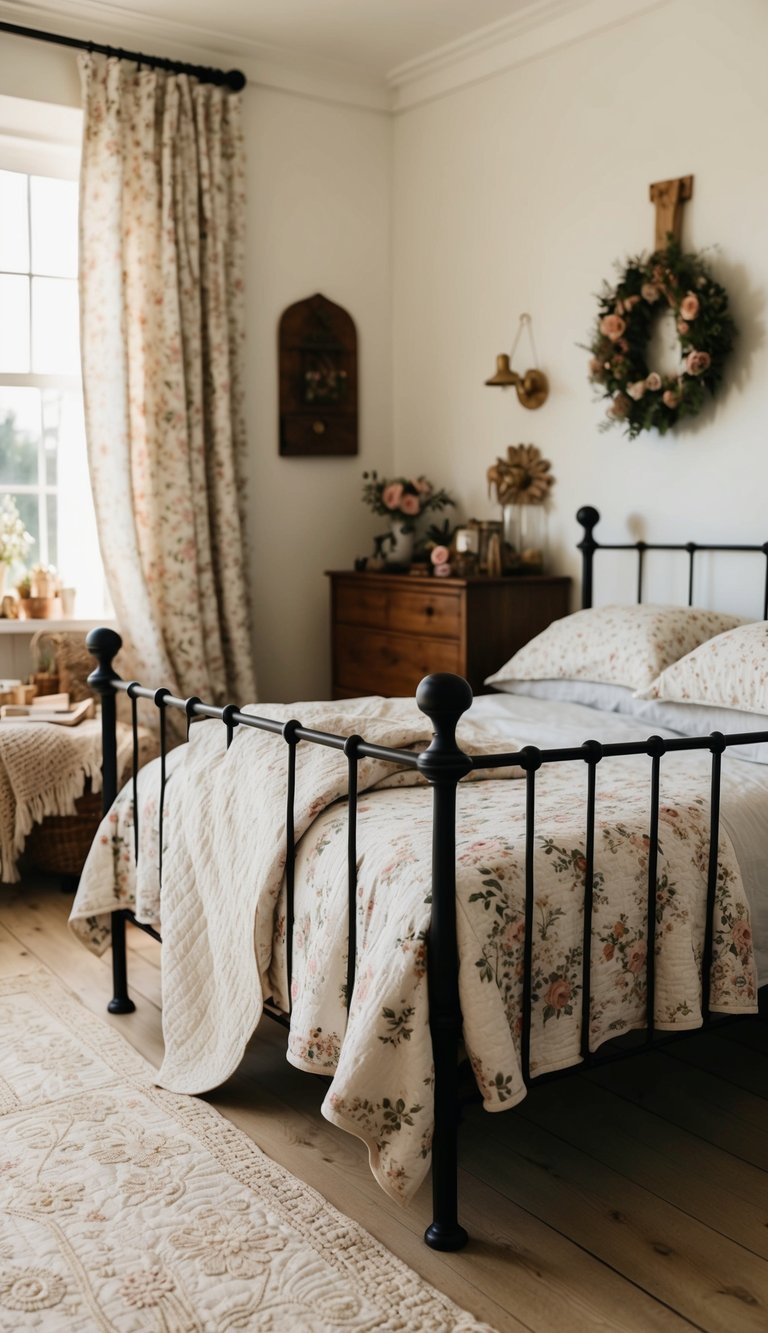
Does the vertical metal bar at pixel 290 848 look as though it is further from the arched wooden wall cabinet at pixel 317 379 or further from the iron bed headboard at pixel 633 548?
the arched wooden wall cabinet at pixel 317 379

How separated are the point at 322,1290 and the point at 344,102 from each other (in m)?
4.16

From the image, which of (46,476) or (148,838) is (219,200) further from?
(148,838)

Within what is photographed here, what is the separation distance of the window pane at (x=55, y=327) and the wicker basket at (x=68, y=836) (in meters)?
1.60

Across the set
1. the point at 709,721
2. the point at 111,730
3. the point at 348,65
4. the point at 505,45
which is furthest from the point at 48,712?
the point at 505,45

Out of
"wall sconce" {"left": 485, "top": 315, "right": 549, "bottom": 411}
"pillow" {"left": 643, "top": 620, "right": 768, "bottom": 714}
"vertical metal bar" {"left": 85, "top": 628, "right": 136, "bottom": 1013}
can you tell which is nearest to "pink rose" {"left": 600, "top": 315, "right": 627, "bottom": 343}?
"wall sconce" {"left": 485, "top": 315, "right": 549, "bottom": 411}

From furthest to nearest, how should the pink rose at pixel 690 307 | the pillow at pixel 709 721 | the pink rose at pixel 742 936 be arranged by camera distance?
the pink rose at pixel 690 307 < the pillow at pixel 709 721 < the pink rose at pixel 742 936

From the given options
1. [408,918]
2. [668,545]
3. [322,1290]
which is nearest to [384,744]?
[408,918]

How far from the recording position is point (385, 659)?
4.32 metres

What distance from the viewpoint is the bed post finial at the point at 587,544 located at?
399 cm

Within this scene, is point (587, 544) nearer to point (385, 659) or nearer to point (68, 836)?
point (385, 659)

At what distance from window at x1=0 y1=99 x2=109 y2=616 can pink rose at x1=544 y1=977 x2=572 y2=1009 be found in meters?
2.90

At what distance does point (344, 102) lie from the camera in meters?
4.68

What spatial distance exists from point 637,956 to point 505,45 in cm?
336

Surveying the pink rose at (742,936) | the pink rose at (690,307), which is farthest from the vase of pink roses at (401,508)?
the pink rose at (742,936)
